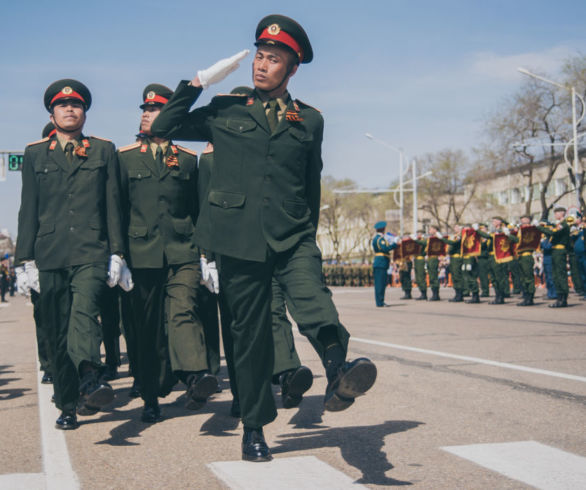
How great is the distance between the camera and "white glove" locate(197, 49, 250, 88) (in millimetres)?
4188

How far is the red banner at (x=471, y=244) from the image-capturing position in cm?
2127

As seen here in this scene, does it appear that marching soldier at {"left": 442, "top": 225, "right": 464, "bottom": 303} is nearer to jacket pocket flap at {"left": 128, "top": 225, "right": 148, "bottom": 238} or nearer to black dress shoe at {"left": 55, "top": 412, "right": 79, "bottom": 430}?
jacket pocket flap at {"left": 128, "top": 225, "right": 148, "bottom": 238}

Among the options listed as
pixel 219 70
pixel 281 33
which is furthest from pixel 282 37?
pixel 219 70

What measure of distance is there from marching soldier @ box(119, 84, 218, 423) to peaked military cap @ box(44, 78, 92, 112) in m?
0.50

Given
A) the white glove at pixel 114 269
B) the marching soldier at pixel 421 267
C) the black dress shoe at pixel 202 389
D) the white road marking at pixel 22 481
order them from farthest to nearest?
the marching soldier at pixel 421 267 < the white glove at pixel 114 269 < the black dress shoe at pixel 202 389 < the white road marking at pixel 22 481

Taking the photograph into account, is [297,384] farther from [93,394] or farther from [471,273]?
[471,273]

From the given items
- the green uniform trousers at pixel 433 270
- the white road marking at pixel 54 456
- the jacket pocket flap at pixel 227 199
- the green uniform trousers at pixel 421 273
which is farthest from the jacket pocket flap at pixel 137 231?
the green uniform trousers at pixel 421 273

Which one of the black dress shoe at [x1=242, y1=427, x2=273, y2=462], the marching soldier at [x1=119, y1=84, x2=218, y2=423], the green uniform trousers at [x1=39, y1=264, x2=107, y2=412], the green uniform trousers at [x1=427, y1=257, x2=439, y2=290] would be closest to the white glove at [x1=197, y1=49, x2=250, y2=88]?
the marching soldier at [x1=119, y1=84, x2=218, y2=423]

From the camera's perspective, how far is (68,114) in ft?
18.5

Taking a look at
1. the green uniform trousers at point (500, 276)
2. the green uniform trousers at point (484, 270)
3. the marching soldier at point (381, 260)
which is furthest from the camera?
the green uniform trousers at point (484, 270)

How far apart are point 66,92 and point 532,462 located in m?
3.73

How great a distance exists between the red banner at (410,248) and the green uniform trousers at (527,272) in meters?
5.17

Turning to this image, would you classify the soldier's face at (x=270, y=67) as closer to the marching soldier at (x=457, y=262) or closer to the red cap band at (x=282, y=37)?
the red cap band at (x=282, y=37)

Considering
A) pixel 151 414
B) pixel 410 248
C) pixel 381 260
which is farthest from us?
pixel 410 248
